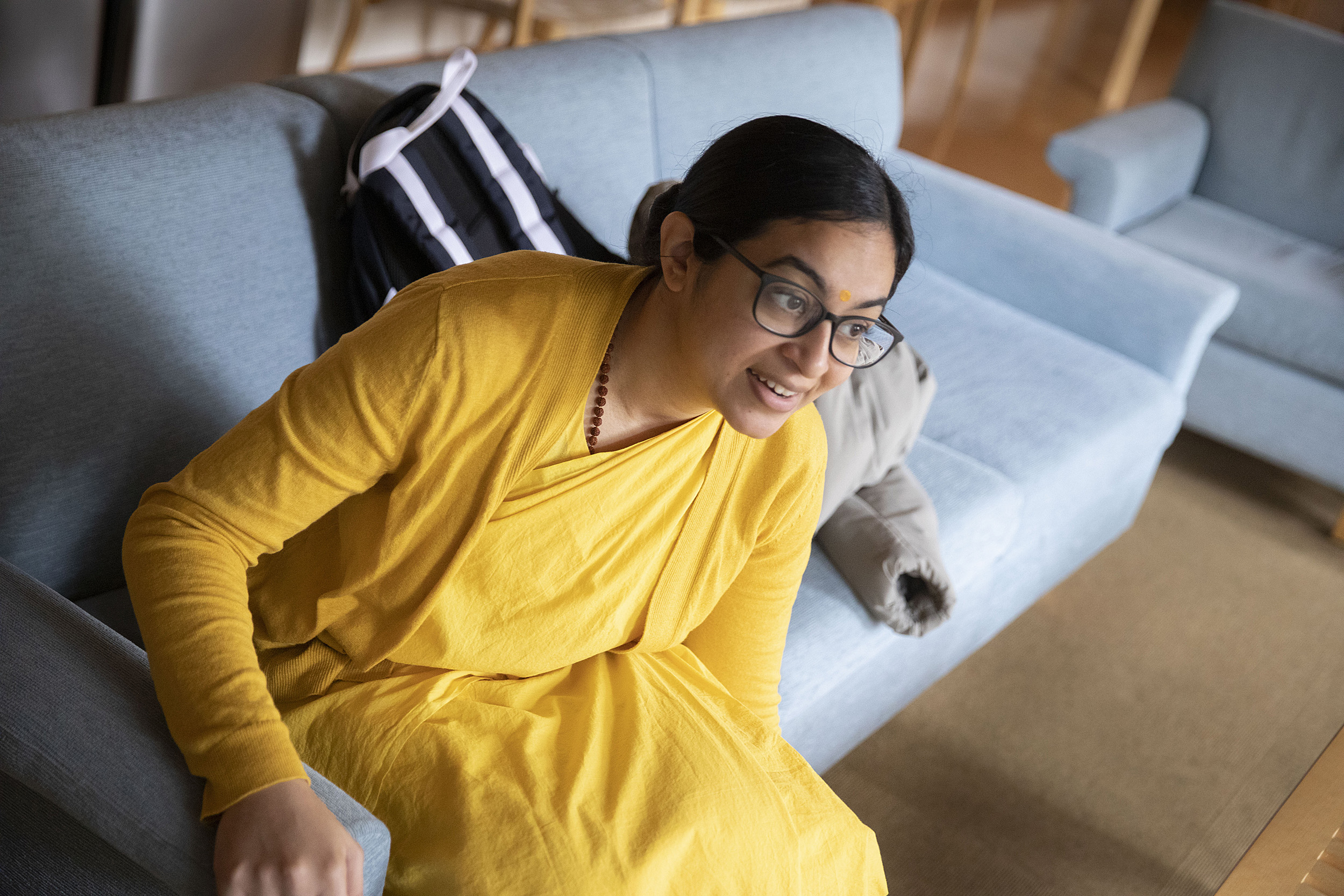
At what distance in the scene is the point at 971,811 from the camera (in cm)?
182

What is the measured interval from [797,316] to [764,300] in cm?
3

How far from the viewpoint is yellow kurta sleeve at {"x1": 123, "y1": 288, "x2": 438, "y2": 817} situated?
85cm

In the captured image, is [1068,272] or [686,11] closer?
[1068,272]

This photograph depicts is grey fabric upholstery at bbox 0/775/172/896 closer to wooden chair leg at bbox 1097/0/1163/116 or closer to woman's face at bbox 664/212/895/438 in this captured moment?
woman's face at bbox 664/212/895/438

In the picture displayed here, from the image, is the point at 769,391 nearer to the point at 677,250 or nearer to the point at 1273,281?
the point at 677,250

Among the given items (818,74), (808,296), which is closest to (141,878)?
(808,296)

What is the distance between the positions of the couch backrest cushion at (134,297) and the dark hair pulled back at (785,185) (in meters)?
0.63

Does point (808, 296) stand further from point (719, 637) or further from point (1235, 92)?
point (1235, 92)

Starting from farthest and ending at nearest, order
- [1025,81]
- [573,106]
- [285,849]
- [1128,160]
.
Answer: [1025,81] < [1128,160] < [573,106] < [285,849]

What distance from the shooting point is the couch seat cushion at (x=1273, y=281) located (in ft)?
8.92

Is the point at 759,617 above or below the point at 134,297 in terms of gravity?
below

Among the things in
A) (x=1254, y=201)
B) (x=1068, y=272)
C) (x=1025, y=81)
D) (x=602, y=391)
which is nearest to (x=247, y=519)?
(x=602, y=391)

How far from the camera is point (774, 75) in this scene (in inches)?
88.0

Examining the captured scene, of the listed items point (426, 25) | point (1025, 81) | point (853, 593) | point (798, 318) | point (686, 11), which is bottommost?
point (1025, 81)
